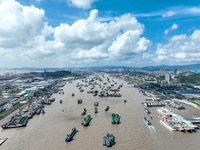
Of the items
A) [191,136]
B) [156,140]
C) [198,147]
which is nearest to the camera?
[198,147]

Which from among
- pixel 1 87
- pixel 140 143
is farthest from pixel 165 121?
pixel 1 87

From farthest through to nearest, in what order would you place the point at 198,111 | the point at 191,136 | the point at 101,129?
1. the point at 198,111
2. the point at 101,129
3. the point at 191,136

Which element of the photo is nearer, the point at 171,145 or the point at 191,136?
the point at 171,145

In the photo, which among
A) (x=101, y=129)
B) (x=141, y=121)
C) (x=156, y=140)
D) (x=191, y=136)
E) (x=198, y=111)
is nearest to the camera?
(x=156, y=140)

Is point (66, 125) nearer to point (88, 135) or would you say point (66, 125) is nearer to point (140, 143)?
point (88, 135)

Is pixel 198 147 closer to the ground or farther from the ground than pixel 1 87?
closer to the ground

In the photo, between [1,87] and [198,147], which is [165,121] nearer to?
[198,147]

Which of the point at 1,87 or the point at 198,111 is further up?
the point at 1,87

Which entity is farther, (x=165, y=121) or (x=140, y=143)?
(x=165, y=121)

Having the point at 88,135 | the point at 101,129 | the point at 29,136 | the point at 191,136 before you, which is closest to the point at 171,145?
the point at 191,136
